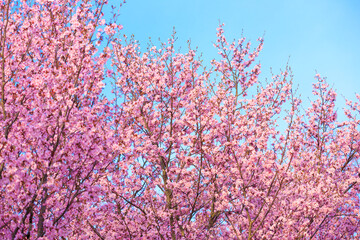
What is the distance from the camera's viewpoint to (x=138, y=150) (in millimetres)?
9922

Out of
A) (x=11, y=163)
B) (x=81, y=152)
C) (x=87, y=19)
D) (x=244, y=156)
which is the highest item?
(x=87, y=19)

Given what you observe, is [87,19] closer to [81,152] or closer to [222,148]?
[81,152]

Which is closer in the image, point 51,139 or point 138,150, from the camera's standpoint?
point 51,139

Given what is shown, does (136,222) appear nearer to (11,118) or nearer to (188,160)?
(188,160)

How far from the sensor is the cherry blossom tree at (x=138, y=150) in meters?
6.77

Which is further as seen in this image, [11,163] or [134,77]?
[134,77]

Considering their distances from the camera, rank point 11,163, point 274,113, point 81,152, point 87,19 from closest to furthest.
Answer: point 11,163
point 81,152
point 87,19
point 274,113

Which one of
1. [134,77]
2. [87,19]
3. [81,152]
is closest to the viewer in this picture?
[81,152]

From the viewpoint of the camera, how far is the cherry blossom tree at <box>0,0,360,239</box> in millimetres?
6770

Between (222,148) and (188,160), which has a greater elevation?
(222,148)

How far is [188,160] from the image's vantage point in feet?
30.9

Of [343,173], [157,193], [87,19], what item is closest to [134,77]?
[87,19]

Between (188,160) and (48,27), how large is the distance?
5488 millimetres

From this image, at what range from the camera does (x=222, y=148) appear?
1040 centimetres
